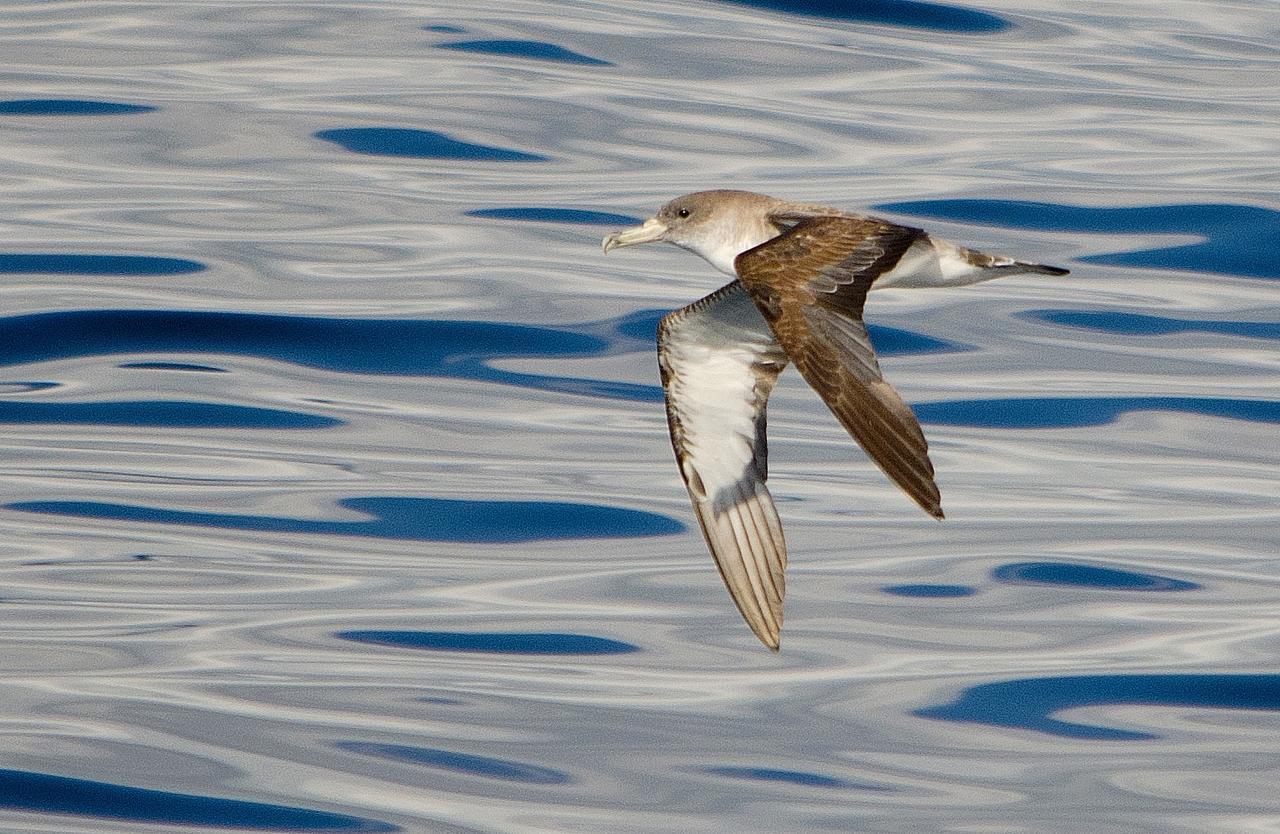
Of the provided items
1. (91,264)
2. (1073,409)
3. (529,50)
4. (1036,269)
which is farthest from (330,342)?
(529,50)

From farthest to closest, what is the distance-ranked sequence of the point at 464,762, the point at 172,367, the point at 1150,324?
the point at 1150,324 < the point at 172,367 < the point at 464,762

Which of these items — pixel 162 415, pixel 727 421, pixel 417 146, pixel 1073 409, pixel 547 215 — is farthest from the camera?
pixel 417 146

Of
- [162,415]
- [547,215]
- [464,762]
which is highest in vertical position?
[547,215]

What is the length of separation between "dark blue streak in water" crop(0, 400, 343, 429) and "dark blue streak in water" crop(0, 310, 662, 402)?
550 millimetres

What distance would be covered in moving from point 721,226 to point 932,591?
2458mm

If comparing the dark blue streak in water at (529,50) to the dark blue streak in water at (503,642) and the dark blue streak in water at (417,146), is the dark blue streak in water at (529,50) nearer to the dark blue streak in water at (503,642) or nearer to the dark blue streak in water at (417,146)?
the dark blue streak in water at (417,146)

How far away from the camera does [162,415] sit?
12.3m

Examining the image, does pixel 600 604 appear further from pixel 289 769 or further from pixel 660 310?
pixel 660 310

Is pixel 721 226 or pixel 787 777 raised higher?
pixel 721 226

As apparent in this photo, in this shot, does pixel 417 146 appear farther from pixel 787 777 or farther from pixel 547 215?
pixel 787 777

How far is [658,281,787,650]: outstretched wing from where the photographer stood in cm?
872

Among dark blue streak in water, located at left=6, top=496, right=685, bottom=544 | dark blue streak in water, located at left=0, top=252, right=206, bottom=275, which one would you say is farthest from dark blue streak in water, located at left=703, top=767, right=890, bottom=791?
dark blue streak in water, located at left=0, top=252, right=206, bottom=275

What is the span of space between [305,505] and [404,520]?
593mm

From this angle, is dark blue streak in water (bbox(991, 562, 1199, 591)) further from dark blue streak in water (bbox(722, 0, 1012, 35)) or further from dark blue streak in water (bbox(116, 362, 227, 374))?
dark blue streak in water (bbox(722, 0, 1012, 35))
